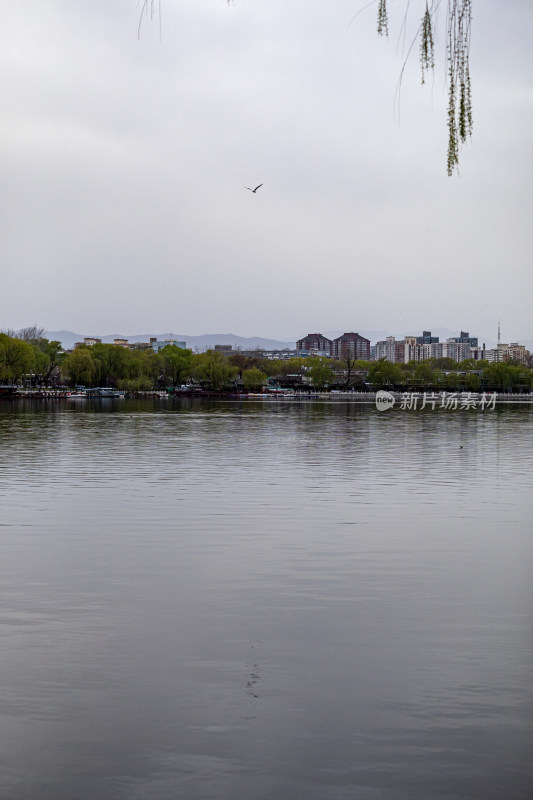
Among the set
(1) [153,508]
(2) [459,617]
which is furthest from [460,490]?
(2) [459,617]

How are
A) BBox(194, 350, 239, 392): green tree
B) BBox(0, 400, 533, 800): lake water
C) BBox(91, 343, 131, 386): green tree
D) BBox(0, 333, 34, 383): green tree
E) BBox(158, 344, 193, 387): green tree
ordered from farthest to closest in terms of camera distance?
BBox(158, 344, 193, 387): green tree
BBox(194, 350, 239, 392): green tree
BBox(91, 343, 131, 386): green tree
BBox(0, 333, 34, 383): green tree
BBox(0, 400, 533, 800): lake water

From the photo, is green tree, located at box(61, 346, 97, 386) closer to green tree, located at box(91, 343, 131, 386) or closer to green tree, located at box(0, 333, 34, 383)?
green tree, located at box(91, 343, 131, 386)

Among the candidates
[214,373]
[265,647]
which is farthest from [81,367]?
[265,647]

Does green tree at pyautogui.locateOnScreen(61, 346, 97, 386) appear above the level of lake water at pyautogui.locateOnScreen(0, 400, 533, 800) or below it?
above

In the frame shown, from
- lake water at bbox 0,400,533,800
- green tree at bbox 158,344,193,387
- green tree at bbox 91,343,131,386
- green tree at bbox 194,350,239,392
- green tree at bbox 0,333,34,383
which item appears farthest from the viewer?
green tree at bbox 158,344,193,387

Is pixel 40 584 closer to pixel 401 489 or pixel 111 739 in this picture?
pixel 111 739

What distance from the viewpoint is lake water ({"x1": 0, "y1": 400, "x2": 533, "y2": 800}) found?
23.3 ft

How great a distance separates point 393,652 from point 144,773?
3835 millimetres

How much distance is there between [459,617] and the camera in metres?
11.7

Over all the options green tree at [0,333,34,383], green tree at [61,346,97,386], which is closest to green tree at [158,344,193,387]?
green tree at [61,346,97,386]

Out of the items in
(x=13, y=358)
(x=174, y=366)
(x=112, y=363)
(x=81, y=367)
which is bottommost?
(x=81, y=367)

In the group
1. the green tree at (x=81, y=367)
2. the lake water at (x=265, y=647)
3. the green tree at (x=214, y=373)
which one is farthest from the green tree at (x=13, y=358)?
the lake water at (x=265, y=647)

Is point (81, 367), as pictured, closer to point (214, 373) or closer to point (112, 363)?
point (112, 363)

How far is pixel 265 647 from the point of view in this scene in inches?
402
